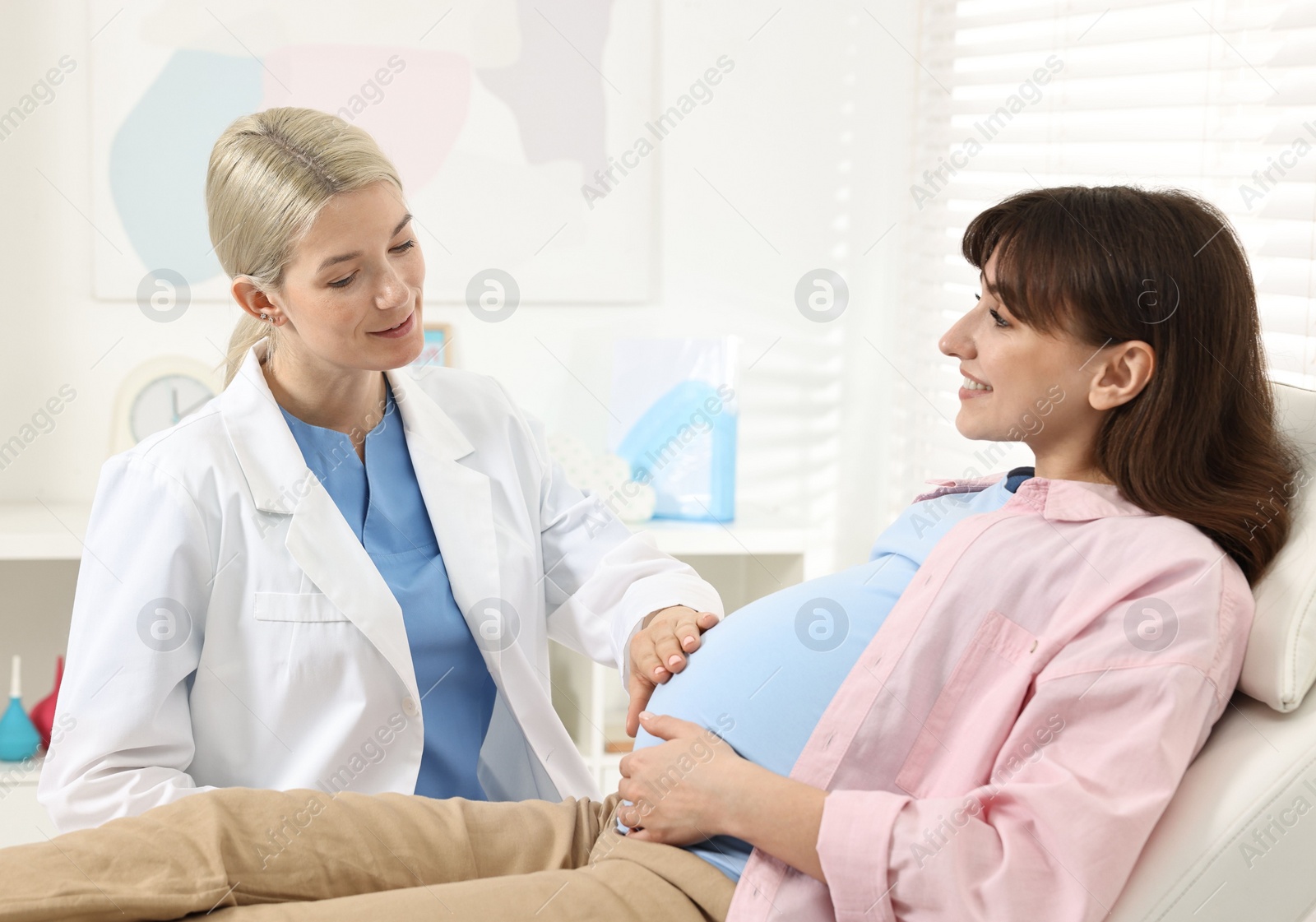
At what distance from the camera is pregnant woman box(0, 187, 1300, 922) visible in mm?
1003

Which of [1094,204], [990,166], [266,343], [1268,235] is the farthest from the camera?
[990,166]

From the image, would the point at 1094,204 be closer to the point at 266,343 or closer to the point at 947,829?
the point at 947,829

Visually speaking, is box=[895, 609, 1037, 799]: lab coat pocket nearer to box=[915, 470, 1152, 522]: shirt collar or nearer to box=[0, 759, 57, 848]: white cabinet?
box=[915, 470, 1152, 522]: shirt collar

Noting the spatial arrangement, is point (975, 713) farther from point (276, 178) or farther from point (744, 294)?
point (744, 294)

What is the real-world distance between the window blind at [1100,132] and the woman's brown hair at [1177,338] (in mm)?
513

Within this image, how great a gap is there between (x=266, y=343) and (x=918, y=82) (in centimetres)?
189

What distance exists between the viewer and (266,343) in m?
1.58

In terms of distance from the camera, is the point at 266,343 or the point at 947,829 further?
the point at 266,343

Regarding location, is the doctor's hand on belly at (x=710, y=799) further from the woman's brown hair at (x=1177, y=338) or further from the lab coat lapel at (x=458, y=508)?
the woman's brown hair at (x=1177, y=338)

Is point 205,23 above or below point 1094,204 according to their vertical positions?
above

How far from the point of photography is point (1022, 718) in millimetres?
1068

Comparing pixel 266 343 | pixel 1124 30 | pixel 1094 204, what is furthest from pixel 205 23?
pixel 1094 204

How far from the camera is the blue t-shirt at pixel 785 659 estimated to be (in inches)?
46.6

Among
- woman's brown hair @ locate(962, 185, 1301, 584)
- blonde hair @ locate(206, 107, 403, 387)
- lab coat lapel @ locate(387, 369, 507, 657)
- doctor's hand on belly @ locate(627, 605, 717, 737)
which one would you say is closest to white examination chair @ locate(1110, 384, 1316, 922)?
woman's brown hair @ locate(962, 185, 1301, 584)
